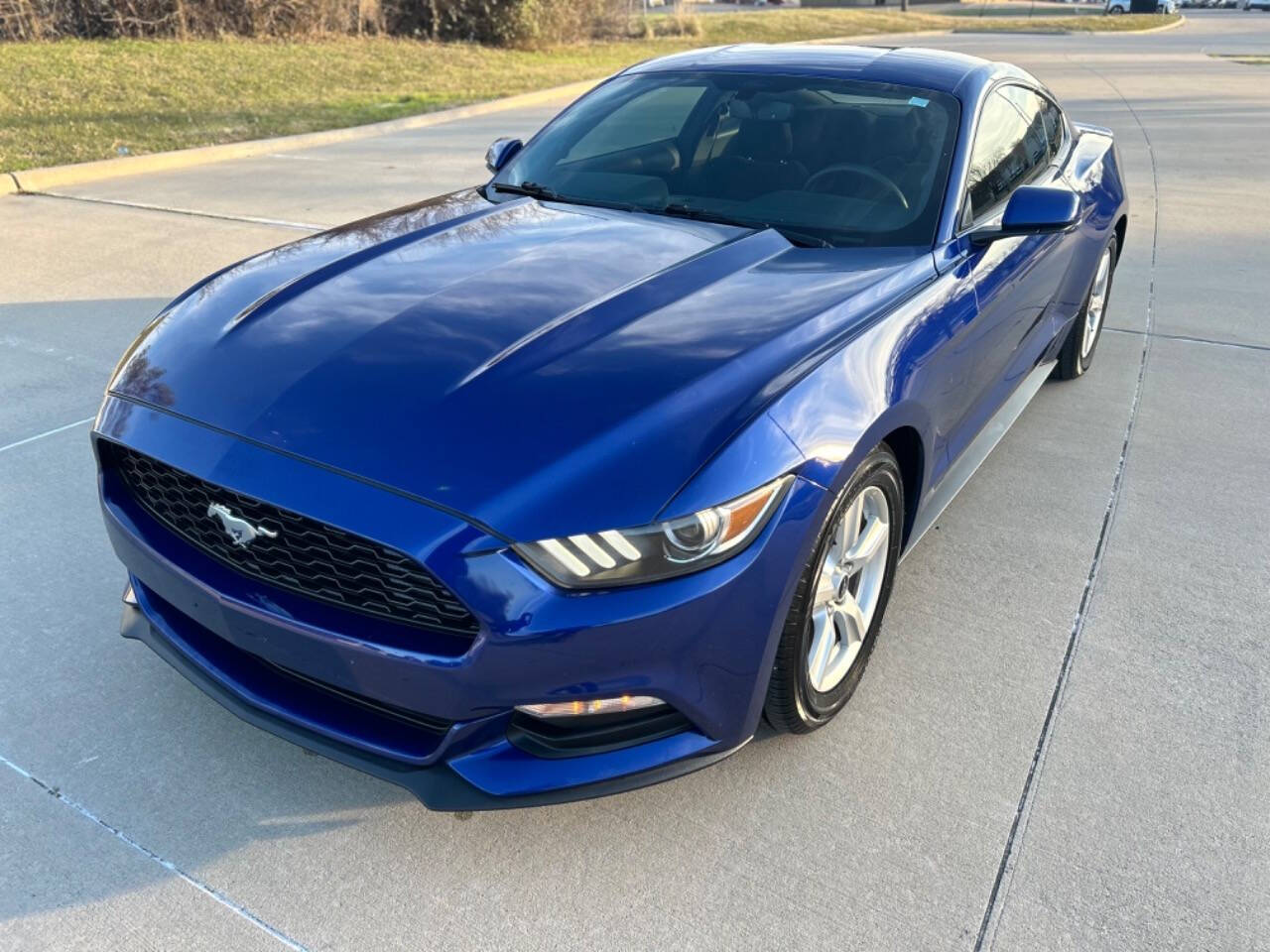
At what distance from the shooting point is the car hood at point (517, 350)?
2.11m

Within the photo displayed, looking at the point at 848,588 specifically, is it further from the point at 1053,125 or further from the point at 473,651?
the point at 1053,125

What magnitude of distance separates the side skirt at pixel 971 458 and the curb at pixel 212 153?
8.11 m

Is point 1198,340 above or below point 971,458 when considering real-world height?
below

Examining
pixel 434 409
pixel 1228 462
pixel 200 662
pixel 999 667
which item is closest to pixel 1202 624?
pixel 999 667

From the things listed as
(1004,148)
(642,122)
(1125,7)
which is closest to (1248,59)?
(1004,148)

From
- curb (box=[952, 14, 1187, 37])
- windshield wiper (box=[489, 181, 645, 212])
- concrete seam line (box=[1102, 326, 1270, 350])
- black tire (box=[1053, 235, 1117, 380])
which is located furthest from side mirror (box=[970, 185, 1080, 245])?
curb (box=[952, 14, 1187, 37])

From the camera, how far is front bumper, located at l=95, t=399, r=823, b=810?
6.61ft

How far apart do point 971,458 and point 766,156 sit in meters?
1.23

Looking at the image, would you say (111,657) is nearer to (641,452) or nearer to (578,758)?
(578,758)

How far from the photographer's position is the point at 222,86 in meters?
13.0

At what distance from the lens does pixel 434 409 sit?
2254 millimetres

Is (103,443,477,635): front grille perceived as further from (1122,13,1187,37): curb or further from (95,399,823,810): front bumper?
(1122,13,1187,37): curb

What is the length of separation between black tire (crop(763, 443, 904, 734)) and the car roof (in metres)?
1.68

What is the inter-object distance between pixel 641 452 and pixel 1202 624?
208 cm
